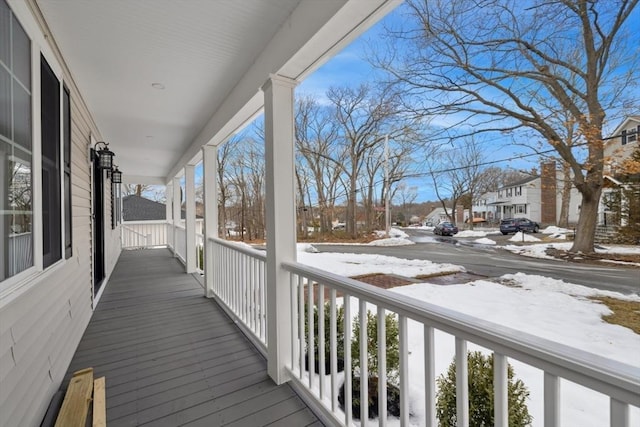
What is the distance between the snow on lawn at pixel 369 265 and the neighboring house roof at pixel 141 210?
1267 centimetres

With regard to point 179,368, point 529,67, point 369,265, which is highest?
point 529,67

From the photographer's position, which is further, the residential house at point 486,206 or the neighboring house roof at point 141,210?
Answer: the neighboring house roof at point 141,210

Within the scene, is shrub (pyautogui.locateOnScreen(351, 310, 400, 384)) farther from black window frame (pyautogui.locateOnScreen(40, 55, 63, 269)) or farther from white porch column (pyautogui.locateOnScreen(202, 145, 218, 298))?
white porch column (pyautogui.locateOnScreen(202, 145, 218, 298))

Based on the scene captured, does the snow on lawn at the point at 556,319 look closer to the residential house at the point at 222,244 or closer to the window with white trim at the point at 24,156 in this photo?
the residential house at the point at 222,244

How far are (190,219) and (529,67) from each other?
6.34m

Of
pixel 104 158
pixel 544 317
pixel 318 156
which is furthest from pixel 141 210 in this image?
pixel 544 317

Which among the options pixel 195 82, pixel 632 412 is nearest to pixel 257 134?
pixel 195 82

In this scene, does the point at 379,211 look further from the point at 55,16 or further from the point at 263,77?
the point at 55,16

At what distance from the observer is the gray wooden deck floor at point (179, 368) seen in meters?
1.90

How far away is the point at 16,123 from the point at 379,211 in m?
1.94

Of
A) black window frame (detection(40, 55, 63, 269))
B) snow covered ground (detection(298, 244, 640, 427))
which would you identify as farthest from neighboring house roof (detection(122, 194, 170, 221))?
snow covered ground (detection(298, 244, 640, 427))

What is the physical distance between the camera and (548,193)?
0.94m

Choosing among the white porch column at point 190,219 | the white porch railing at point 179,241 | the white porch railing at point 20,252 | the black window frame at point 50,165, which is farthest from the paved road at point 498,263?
the white porch railing at point 179,241

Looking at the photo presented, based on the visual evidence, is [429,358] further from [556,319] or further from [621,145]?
[621,145]
